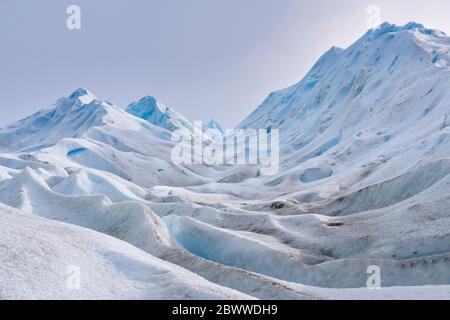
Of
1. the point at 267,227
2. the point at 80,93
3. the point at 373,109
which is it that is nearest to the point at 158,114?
the point at 80,93

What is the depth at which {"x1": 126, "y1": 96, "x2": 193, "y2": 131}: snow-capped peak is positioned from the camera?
177m

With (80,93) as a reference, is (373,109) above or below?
below

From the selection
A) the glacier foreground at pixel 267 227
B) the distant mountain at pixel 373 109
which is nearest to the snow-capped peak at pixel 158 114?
the distant mountain at pixel 373 109

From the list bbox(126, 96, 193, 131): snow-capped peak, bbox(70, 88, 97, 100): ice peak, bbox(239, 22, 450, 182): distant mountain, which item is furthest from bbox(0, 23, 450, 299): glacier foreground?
bbox(126, 96, 193, 131): snow-capped peak

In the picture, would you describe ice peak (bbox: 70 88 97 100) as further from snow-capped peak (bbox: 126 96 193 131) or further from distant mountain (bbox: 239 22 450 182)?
distant mountain (bbox: 239 22 450 182)

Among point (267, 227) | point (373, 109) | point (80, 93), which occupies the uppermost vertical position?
point (80, 93)

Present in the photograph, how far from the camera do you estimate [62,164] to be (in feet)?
224

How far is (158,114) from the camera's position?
609ft

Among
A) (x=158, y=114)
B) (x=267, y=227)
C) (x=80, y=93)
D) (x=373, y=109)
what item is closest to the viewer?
(x=267, y=227)

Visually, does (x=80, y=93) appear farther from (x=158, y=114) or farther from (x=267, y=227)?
(x=267, y=227)

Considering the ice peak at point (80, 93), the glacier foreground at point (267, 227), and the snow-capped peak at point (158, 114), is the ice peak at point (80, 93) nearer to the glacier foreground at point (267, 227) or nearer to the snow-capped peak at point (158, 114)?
the snow-capped peak at point (158, 114)

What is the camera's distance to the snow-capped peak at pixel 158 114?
177 m
